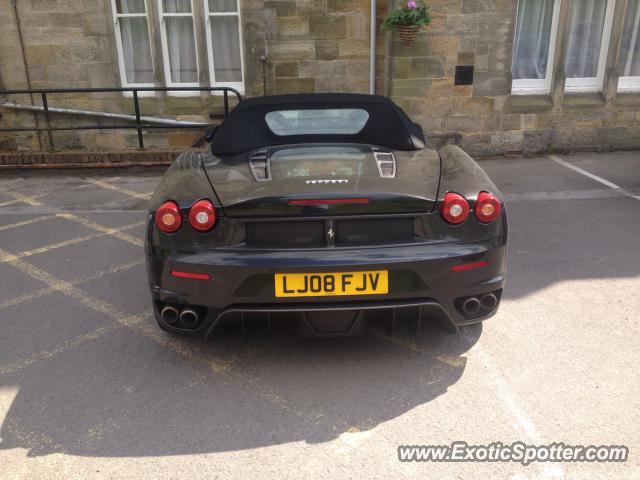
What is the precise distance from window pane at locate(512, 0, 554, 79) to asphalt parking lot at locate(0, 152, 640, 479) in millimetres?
5164

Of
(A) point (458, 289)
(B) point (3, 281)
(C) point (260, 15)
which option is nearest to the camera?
(A) point (458, 289)

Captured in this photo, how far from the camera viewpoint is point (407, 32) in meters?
8.20

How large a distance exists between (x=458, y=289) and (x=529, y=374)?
638 mm

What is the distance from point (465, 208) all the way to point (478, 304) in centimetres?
50

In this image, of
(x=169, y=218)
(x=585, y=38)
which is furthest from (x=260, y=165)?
(x=585, y=38)

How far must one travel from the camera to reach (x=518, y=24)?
9109 mm

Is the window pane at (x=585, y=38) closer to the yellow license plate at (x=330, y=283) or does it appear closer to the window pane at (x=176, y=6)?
the window pane at (x=176, y=6)

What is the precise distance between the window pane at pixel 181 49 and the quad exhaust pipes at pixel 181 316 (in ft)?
24.2

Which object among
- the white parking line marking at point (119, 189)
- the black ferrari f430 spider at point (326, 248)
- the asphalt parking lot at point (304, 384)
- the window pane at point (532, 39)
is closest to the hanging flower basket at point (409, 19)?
the window pane at point (532, 39)

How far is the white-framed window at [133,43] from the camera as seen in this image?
9.38 meters

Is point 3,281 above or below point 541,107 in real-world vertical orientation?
below

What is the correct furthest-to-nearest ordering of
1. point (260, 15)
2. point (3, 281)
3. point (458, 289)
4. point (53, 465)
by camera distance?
1. point (260, 15)
2. point (3, 281)
3. point (458, 289)
4. point (53, 465)

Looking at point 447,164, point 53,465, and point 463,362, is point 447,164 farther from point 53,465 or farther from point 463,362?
point 53,465

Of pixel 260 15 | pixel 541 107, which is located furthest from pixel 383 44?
pixel 541 107
